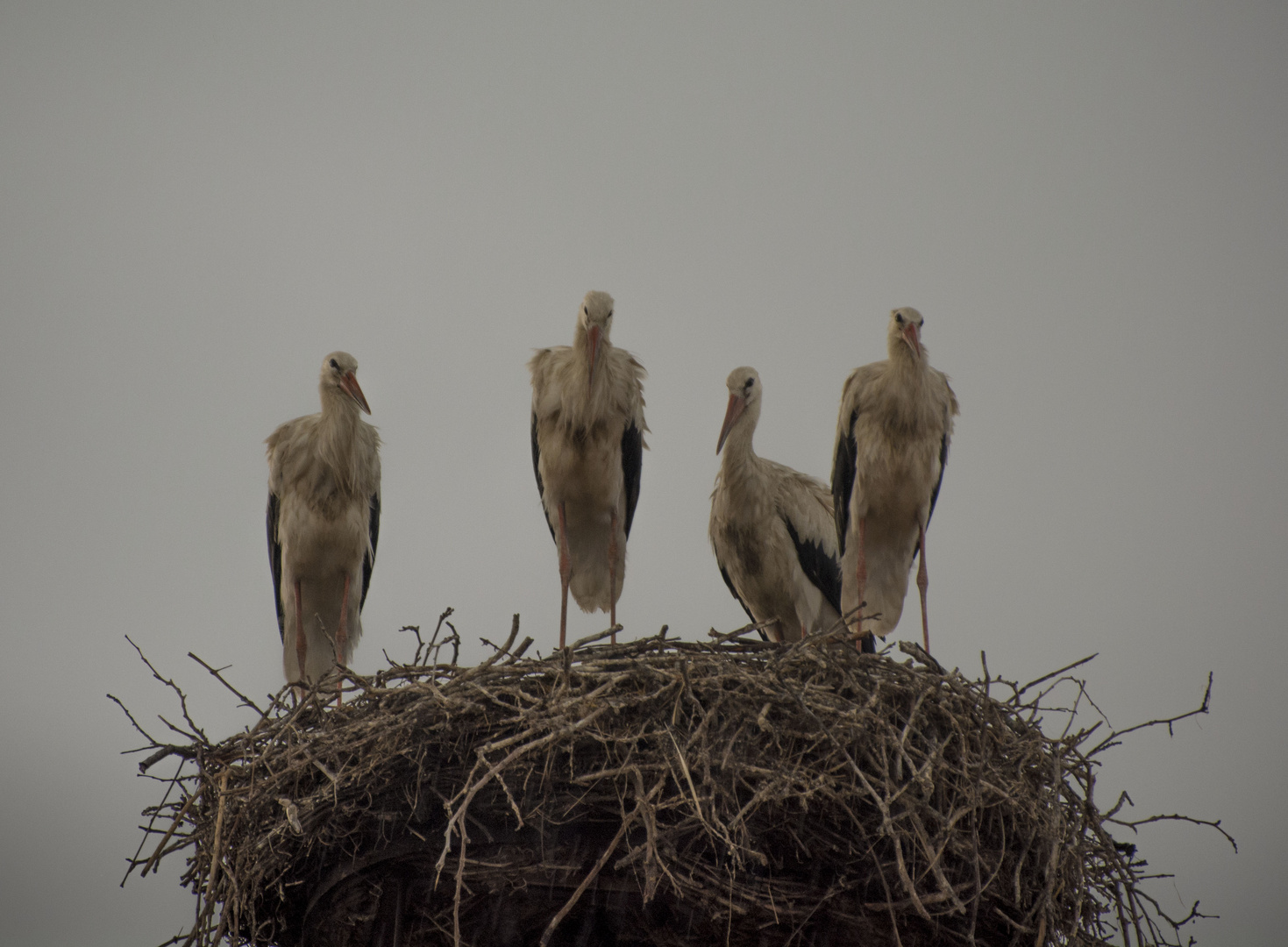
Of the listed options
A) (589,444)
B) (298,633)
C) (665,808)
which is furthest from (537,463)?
(665,808)

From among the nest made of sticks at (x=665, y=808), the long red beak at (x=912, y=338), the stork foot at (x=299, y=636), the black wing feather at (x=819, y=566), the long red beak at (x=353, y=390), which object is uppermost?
the long red beak at (x=912, y=338)

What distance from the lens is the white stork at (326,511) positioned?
19.2 ft

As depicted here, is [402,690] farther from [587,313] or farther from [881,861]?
[587,313]

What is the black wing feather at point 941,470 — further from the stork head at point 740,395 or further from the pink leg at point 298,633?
the pink leg at point 298,633

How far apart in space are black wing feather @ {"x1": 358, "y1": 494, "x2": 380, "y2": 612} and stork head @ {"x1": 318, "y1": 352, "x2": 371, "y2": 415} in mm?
506

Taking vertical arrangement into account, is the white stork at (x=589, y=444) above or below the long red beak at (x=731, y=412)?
below

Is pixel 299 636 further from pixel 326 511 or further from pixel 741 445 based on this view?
pixel 741 445

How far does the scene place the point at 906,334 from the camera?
544 cm

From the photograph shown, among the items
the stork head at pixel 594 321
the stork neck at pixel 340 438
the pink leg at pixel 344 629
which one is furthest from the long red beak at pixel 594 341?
the pink leg at pixel 344 629

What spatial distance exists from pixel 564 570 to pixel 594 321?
1.15 meters

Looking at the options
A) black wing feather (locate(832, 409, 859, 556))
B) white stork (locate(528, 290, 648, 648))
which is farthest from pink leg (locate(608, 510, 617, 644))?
black wing feather (locate(832, 409, 859, 556))

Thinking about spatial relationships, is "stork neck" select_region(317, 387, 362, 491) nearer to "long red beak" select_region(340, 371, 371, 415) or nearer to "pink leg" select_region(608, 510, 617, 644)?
"long red beak" select_region(340, 371, 371, 415)

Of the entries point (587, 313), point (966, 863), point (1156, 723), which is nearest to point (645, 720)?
point (966, 863)

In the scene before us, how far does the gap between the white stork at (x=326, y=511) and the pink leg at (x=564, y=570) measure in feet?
3.19
